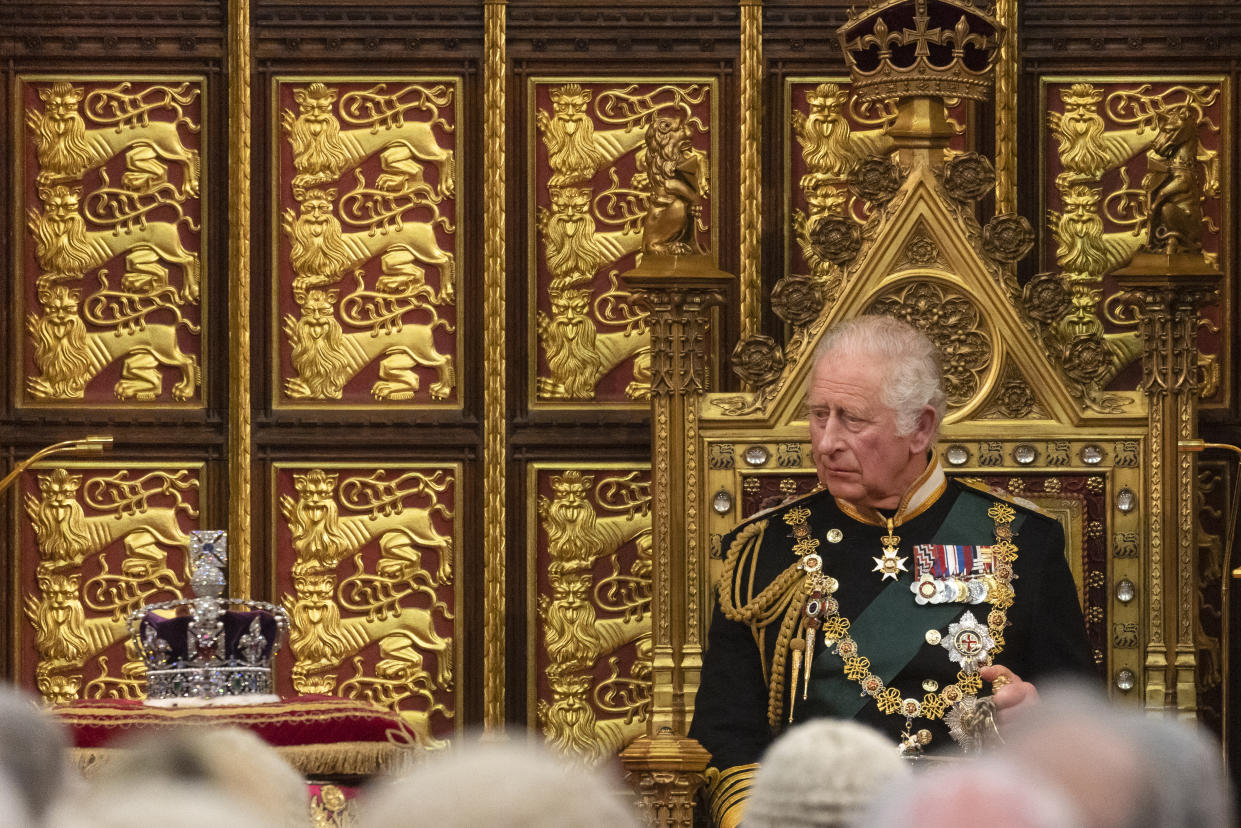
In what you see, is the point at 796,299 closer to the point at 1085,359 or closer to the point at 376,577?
the point at 1085,359

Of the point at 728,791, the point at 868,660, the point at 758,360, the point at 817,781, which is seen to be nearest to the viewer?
the point at 817,781

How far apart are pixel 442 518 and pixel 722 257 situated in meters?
1.17

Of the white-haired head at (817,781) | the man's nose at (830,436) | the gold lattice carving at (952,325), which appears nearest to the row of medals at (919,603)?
the man's nose at (830,436)

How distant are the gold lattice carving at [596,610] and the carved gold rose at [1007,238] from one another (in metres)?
1.28

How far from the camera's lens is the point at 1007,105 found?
5.84 meters

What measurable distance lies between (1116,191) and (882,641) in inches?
74.5

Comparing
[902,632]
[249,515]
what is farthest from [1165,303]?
[249,515]

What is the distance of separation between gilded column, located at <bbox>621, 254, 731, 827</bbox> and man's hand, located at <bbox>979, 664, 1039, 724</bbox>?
1035 mm

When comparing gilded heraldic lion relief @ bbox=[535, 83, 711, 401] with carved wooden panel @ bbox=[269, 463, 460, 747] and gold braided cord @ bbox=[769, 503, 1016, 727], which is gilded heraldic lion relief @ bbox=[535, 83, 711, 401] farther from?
gold braided cord @ bbox=[769, 503, 1016, 727]

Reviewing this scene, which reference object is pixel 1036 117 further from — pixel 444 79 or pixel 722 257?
pixel 444 79

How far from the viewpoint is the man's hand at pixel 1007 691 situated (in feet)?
14.3

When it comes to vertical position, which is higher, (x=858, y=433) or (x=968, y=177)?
(x=968, y=177)

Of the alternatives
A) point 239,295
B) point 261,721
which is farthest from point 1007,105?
point 261,721

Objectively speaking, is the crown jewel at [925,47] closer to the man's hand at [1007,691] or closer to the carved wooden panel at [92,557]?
the man's hand at [1007,691]
